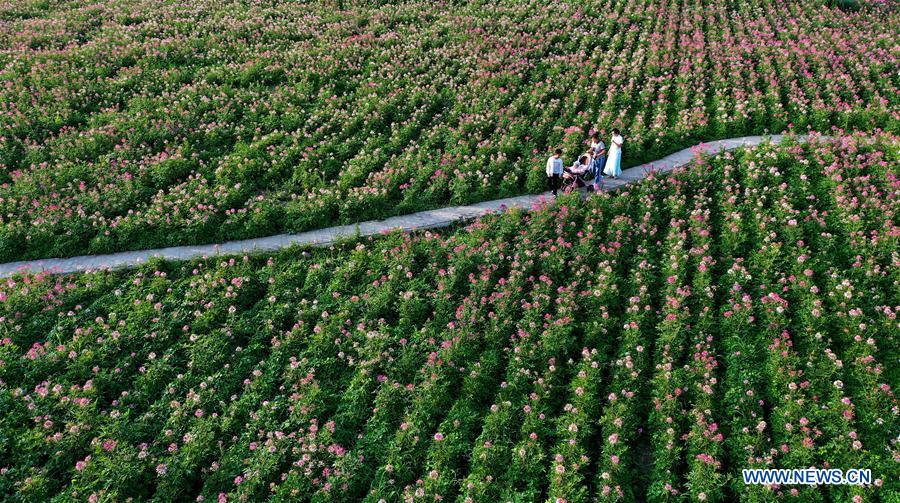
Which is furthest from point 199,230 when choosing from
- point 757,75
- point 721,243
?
point 757,75

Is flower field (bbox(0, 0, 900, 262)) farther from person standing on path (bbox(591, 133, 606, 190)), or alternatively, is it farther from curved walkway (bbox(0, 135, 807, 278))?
person standing on path (bbox(591, 133, 606, 190))

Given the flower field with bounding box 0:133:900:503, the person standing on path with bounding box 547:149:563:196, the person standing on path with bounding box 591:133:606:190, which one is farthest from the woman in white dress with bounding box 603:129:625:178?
the flower field with bounding box 0:133:900:503

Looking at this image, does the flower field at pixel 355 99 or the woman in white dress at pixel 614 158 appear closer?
the flower field at pixel 355 99

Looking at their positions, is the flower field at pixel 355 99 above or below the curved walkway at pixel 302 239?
above

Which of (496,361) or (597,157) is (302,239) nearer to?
(496,361)

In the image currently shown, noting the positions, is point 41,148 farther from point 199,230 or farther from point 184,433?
point 184,433

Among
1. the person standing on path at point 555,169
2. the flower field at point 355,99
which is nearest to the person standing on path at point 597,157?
the person standing on path at point 555,169

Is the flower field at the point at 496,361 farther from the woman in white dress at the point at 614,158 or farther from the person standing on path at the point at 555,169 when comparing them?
the woman in white dress at the point at 614,158
